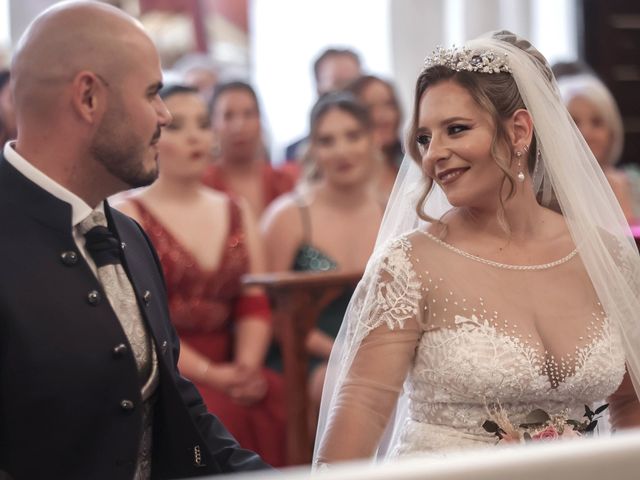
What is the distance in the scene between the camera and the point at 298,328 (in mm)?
3842


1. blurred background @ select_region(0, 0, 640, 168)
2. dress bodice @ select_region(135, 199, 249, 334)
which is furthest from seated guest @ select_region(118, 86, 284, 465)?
blurred background @ select_region(0, 0, 640, 168)

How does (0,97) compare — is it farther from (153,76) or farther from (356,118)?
(153,76)

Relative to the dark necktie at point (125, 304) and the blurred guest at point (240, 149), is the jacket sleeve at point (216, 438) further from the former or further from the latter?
the blurred guest at point (240, 149)

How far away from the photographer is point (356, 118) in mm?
4473

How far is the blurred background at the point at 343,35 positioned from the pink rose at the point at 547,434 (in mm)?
4165

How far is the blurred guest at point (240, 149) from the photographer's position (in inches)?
191

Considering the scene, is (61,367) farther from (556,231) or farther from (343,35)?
(343,35)

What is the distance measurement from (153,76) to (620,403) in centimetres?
130

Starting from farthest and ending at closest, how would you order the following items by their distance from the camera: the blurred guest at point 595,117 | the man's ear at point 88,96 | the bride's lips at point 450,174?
1. the blurred guest at point 595,117
2. the bride's lips at point 450,174
3. the man's ear at point 88,96

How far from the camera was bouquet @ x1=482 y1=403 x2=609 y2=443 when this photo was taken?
7.27 ft

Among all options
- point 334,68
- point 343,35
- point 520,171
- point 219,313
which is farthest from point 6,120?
point 343,35

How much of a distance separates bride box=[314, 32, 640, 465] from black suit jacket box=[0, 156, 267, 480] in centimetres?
43

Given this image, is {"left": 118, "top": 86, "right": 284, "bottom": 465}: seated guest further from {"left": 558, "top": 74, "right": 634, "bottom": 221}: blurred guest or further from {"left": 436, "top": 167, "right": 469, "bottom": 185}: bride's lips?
{"left": 436, "top": 167, "right": 469, "bottom": 185}: bride's lips

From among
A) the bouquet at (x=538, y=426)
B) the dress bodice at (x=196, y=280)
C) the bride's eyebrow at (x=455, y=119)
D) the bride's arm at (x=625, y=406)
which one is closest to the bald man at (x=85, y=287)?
the bouquet at (x=538, y=426)
